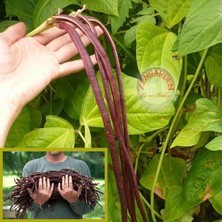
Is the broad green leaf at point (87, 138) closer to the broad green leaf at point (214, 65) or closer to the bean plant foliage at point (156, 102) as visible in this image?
the bean plant foliage at point (156, 102)

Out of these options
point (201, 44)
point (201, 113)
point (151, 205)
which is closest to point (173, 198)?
point (151, 205)

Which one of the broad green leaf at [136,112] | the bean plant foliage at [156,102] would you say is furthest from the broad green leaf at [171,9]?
the broad green leaf at [136,112]

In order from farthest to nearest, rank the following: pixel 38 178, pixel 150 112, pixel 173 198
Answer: pixel 173 198 < pixel 150 112 < pixel 38 178

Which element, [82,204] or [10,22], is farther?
[10,22]

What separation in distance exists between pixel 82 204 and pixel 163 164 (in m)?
0.28

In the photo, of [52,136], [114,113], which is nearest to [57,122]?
[52,136]

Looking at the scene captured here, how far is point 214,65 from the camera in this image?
903 millimetres

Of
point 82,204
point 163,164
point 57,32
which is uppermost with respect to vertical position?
point 57,32

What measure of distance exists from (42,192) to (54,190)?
16 mm

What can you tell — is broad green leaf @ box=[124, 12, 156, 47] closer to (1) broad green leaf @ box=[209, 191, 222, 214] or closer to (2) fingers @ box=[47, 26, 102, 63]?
(2) fingers @ box=[47, 26, 102, 63]

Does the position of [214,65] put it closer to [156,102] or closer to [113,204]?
[156,102]

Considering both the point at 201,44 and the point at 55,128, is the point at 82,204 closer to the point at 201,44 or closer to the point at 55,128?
the point at 55,128

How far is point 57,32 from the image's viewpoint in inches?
33.7

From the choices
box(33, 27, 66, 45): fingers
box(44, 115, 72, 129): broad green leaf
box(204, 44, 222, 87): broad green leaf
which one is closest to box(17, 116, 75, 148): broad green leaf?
box(44, 115, 72, 129): broad green leaf
